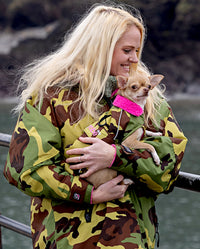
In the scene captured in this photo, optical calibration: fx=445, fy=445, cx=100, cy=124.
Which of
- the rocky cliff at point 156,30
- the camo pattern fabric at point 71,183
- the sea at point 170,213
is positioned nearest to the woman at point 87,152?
the camo pattern fabric at point 71,183

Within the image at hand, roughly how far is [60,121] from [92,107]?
157mm

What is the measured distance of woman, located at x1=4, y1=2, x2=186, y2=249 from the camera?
184 centimetres

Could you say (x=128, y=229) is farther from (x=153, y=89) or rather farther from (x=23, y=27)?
(x=23, y=27)

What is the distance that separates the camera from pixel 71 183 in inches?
73.1

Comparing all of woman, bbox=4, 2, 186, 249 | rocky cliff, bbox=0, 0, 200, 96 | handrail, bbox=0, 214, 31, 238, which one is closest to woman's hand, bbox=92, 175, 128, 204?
woman, bbox=4, 2, 186, 249

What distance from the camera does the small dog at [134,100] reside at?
1.89 m

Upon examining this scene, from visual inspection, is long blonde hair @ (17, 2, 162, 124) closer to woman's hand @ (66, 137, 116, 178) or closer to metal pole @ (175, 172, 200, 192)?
woman's hand @ (66, 137, 116, 178)

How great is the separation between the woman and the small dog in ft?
0.11

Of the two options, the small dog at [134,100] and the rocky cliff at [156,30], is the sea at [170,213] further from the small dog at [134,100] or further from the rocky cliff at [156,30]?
the rocky cliff at [156,30]

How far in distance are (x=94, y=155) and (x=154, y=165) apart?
0.86ft

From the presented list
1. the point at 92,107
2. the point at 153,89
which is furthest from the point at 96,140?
the point at 153,89

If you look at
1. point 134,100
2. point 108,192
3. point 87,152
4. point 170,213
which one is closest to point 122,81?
point 134,100

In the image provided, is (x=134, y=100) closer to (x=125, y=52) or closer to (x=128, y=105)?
(x=128, y=105)

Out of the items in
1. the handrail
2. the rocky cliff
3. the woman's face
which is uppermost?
the woman's face
